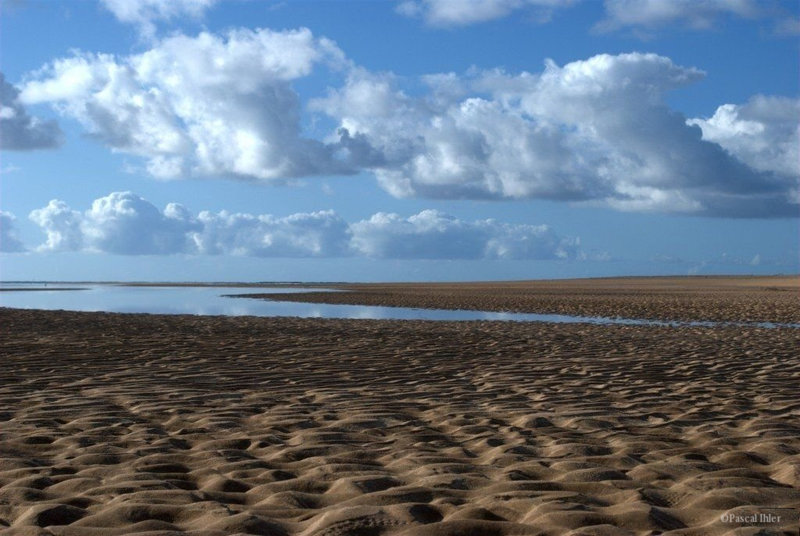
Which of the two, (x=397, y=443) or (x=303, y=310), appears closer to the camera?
(x=397, y=443)

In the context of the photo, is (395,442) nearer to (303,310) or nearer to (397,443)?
(397,443)

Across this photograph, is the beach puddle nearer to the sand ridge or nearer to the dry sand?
the sand ridge

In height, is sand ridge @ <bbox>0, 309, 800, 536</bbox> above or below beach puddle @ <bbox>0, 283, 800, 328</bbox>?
below

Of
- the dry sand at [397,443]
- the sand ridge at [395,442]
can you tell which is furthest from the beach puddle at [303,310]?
the dry sand at [397,443]

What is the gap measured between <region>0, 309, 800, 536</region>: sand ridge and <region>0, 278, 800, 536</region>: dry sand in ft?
0.07

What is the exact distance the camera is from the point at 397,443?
20.7 ft

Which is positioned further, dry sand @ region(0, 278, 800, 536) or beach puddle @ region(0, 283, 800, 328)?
beach puddle @ region(0, 283, 800, 328)

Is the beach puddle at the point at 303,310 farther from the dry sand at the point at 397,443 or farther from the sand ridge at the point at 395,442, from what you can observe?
the dry sand at the point at 397,443

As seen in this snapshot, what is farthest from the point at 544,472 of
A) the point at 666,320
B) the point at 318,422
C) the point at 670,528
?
the point at 666,320

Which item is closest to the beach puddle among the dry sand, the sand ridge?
the sand ridge

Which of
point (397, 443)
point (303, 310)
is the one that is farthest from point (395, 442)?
point (303, 310)

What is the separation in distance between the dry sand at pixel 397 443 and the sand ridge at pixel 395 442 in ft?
0.07

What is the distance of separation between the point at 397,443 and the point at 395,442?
0.04m

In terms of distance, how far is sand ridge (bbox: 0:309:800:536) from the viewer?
4359 mm
